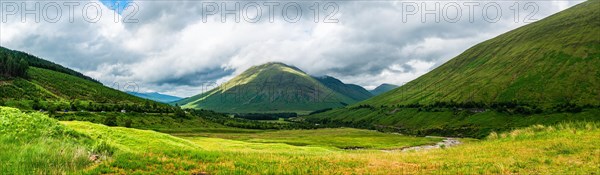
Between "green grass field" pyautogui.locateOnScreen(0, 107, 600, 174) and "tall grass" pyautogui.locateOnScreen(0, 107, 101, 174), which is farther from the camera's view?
"green grass field" pyautogui.locateOnScreen(0, 107, 600, 174)

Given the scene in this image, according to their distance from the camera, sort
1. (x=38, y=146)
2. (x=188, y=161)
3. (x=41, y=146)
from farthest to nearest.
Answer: (x=188, y=161), (x=38, y=146), (x=41, y=146)

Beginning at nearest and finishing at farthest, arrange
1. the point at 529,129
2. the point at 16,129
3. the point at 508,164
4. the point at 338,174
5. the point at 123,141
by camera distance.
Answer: the point at 338,174 < the point at 508,164 < the point at 16,129 < the point at 123,141 < the point at 529,129

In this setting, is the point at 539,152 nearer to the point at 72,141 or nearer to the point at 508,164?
the point at 508,164

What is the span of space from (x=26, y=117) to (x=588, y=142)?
4525 centimetres

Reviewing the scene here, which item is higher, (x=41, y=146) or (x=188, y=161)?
(x=41, y=146)

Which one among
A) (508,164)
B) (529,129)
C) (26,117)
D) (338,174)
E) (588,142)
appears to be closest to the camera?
(338,174)

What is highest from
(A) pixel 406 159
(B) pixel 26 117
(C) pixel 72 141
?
(B) pixel 26 117

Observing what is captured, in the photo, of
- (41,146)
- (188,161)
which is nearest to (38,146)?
(41,146)

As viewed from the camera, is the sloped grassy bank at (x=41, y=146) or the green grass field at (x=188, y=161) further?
the green grass field at (x=188, y=161)

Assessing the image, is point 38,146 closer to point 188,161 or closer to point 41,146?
point 41,146

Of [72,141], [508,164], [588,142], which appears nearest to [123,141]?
[72,141]

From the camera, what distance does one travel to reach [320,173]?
20.6 metres

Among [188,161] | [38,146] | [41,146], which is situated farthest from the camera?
[188,161]

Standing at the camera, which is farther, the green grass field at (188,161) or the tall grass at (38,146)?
the green grass field at (188,161)
